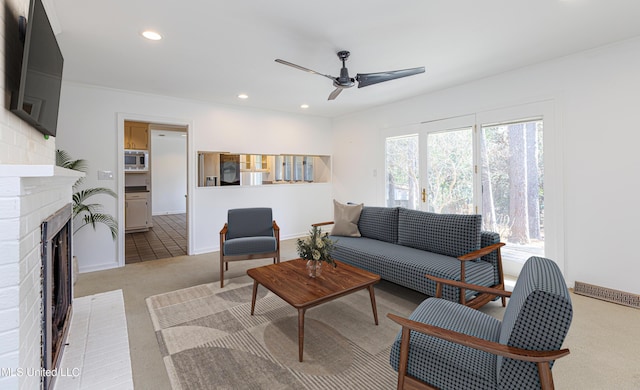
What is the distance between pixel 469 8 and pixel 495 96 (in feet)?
6.26

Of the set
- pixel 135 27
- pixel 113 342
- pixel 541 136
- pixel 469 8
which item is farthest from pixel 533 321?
pixel 135 27

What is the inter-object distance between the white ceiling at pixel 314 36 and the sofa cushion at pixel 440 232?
1.78 meters

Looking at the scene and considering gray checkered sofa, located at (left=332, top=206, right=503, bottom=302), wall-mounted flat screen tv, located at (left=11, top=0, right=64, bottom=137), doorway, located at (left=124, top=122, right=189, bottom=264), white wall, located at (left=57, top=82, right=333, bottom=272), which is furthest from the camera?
doorway, located at (left=124, top=122, right=189, bottom=264)

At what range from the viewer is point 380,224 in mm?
3836

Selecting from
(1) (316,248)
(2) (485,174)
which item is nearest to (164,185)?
(1) (316,248)

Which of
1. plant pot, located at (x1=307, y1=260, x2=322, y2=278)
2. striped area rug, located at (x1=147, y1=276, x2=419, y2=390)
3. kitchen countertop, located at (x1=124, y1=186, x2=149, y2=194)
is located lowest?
striped area rug, located at (x1=147, y1=276, x2=419, y2=390)

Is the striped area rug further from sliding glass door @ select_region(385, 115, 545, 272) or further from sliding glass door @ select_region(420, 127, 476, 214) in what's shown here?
sliding glass door @ select_region(420, 127, 476, 214)

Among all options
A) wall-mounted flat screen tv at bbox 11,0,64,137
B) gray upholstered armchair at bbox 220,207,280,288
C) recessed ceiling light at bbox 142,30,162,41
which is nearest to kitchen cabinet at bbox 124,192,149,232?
gray upholstered armchair at bbox 220,207,280,288

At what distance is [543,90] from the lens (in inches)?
135

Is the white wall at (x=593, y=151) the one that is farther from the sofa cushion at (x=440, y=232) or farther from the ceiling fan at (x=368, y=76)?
the ceiling fan at (x=368, y=76)

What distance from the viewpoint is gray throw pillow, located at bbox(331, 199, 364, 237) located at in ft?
13.3

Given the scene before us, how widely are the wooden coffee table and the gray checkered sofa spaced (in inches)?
15.5

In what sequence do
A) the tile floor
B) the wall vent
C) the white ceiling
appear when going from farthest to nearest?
the tile floor < the wall vent < the white ceiling

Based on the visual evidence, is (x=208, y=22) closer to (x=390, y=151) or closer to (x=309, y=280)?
(x=309, y=280)
